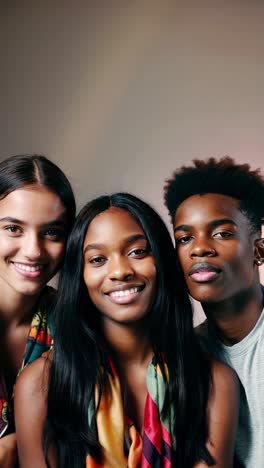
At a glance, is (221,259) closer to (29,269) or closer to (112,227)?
(112,227)

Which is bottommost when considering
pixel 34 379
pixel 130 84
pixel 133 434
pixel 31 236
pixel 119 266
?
pixel 133 434

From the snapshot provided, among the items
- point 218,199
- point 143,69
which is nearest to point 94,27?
point 143,69

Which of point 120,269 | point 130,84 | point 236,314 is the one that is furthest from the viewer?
point 130,84

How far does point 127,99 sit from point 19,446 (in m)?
1.03

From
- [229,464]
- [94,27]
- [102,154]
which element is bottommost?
[229,464]

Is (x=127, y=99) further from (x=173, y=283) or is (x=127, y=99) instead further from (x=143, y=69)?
(x=173, y=283)

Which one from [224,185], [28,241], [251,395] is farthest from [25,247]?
[251,395]

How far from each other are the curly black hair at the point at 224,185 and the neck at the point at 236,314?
0.18 m

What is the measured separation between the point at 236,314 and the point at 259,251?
170 millimetres

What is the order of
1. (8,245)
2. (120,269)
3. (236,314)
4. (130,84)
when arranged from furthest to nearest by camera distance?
(130,84), (236,314), (8,245), (120,269)

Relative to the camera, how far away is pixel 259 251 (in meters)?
1.47

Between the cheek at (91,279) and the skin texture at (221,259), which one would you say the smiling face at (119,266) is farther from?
the skin texture at (221,259)

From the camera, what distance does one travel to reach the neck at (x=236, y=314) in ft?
4.73

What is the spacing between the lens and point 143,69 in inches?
69.4
